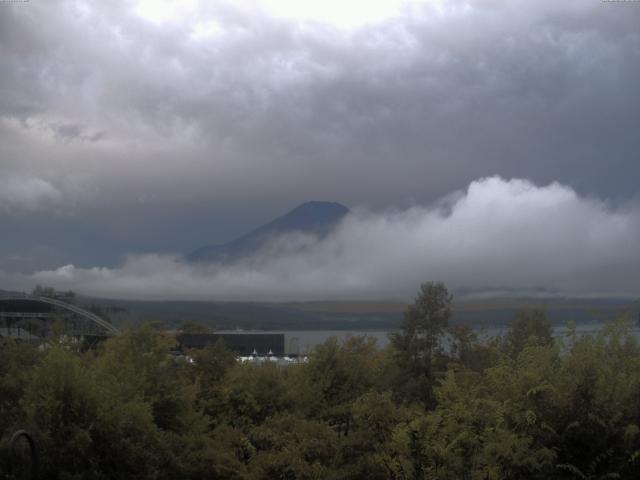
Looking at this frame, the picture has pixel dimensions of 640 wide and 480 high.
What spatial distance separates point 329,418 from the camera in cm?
2780

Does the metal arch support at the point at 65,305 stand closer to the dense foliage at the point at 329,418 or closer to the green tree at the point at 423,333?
the green tree at the point at 423,333

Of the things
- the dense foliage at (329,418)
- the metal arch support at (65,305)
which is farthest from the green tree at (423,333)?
the metal arch support at (65,305)

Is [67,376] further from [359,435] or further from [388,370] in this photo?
[388,370]

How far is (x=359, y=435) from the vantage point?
62.1ft

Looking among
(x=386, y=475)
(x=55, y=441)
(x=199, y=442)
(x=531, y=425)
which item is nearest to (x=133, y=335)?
(x=199, y=442)

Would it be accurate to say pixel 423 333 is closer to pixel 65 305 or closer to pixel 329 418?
pixel 329 418

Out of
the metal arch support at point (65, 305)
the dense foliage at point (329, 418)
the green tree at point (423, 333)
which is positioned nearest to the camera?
the dense foliage at point (329, 418)

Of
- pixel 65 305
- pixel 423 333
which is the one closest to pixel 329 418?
pixel 423 333

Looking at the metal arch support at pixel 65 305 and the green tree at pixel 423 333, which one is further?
the metal arch support at pixel 65 305

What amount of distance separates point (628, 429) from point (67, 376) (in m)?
12.8

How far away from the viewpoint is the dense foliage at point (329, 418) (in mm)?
14273

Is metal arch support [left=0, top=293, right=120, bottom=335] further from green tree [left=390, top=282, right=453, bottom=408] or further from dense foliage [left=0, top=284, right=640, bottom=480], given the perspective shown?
dense foliage [left=0, top=284, right=640, bottom=480]

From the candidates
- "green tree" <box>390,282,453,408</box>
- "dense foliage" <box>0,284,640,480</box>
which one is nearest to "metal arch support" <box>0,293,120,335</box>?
"green tree" <box>390,282,453,408</box>

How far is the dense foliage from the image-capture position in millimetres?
14273
